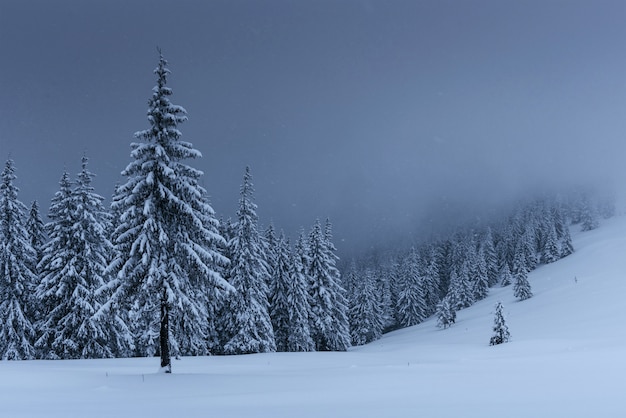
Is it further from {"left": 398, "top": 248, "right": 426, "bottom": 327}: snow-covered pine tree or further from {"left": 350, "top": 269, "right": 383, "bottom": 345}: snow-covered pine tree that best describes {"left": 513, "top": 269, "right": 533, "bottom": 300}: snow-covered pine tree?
{"left": 398, "top": 248, "right": 426, "bottom": 327}: snow-covered pine tree

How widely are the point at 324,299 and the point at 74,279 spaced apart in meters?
22.9

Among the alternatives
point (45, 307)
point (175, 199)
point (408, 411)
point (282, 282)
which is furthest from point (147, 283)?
point (282, 282)

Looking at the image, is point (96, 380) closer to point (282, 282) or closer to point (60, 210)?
point (60, 210)

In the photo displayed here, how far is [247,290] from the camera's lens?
114 ft

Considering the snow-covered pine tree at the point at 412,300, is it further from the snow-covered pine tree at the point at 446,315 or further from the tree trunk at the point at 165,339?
the tree trunk at the point at 165,339

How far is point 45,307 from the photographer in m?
28.4

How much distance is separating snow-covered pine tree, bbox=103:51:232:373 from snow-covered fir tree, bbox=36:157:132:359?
1154 centimetres

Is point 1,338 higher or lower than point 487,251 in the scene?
lower

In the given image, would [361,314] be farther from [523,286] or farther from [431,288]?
[431,288]

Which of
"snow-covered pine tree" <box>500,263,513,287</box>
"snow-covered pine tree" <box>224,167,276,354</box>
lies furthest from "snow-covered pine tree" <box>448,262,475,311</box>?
"snow-covered pine tree" <box>224,167,276,354</box>

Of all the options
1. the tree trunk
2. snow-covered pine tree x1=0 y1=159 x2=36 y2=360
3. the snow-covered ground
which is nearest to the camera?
the snow-covered ground

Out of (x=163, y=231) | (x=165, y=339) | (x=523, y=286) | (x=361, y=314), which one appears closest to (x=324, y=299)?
(x=165, y=339)

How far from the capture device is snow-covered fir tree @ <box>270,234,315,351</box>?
126 feet

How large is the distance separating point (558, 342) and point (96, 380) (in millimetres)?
27110
